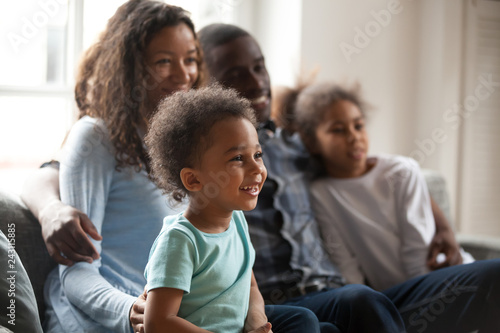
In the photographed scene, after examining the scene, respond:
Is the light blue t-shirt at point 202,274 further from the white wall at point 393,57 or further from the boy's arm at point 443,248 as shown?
the white wall at point 393,57

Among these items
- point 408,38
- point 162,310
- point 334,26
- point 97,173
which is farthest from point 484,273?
point 408,38

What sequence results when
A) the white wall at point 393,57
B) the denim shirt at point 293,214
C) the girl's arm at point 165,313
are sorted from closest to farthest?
the girl's arm at point 165,313
the denim shirt at point 293,214
the white wall at point 393,57

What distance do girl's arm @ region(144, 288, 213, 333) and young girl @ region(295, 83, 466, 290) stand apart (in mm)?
802

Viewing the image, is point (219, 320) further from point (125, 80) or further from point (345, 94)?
point (345, 94)

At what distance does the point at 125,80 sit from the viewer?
1.15 metres

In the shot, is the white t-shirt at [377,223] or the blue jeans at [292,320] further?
the white t-shirt at [377,223]

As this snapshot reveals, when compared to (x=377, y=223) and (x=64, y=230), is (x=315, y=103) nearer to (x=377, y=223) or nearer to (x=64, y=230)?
(x=377, y=223)

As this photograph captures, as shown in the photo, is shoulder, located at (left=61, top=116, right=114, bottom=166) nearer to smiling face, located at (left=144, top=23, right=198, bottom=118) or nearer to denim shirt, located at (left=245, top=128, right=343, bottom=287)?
smiling face, located at (left=144, top=23, right=198, bottom=118)

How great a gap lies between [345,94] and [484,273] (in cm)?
69

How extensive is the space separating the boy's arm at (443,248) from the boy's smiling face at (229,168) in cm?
82

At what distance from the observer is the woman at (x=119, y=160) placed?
1.03 m

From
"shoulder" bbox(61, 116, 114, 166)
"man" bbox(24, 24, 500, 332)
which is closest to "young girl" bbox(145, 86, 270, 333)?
"man" bbox(24, 24, 500, 332)

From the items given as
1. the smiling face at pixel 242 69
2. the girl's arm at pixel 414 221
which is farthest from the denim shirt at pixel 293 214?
the girl's arm at pixel 414 221

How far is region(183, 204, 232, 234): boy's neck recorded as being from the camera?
2.88 feet
